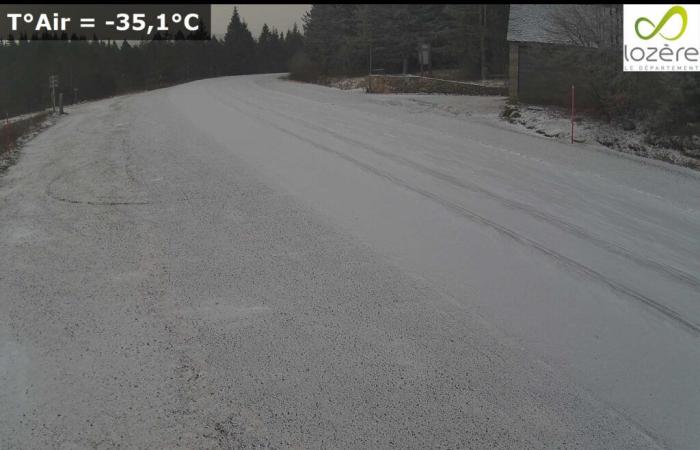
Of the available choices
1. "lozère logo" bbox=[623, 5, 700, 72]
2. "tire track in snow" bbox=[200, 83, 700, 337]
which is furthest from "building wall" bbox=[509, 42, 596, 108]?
"tire track in snow" bbox=[200, 83, 700, 337]

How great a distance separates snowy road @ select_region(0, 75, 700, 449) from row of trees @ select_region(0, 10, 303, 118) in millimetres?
59864

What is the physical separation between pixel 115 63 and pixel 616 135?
266 ft

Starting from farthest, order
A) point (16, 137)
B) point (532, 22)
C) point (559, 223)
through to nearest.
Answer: point (532, 22) < point (16, 137) < point (559, 223)

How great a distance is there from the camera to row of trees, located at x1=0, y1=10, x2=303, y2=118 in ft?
232

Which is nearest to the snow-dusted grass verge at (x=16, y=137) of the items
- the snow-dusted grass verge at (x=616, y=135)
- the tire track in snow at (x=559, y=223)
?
the tire track in snow at (x=559, y=223)

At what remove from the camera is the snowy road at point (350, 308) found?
3795 millimetres

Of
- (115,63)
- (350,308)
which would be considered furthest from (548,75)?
(115,63)

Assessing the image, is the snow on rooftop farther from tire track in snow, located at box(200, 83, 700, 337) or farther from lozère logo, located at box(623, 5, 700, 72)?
tire track in snow, located at box(200, 83, 700, 337)

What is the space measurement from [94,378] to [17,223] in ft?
15.8

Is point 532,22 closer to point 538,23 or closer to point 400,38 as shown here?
point 538,23

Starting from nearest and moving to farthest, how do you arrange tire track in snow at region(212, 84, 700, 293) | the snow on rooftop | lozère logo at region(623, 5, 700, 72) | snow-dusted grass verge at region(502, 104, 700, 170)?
tire track in snow at region(212, 84, 700, 293), snow-dusted grass verge at region(502, 104, 700, 170), lozère logo at region(623, 5, 700, 72), the snow on rooftop

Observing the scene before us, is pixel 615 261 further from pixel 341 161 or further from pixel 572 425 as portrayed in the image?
pixel 341 161

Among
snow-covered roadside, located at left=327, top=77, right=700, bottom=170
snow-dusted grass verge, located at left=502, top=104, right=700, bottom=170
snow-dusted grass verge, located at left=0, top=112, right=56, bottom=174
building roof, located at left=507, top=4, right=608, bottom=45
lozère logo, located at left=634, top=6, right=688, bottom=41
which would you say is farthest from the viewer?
building roof, located at left=507, top=4, right=608, bottom=45

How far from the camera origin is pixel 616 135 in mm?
15523
